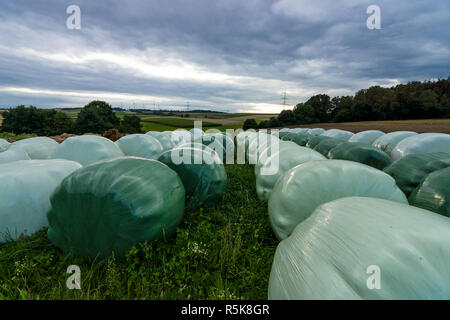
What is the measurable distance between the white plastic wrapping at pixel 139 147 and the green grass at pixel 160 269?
395cm

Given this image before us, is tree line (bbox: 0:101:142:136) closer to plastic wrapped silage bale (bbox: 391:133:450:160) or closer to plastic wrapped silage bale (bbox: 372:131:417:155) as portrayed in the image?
plastic wrapped silage bale (bbox: 372:131:417:155)

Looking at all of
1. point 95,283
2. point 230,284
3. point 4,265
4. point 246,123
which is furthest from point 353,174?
point 246,123

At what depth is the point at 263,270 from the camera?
8.30ft

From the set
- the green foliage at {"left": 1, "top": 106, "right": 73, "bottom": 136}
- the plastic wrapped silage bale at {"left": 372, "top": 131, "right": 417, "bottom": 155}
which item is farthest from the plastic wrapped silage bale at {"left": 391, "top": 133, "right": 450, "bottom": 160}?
the green foliage at {"left": 1, "top": 106, "right": 73, "bottom": 136}

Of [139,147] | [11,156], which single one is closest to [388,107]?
[139,147]

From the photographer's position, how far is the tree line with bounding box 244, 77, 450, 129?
140ft

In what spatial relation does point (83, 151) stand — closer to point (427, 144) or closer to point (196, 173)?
point (196, 173)

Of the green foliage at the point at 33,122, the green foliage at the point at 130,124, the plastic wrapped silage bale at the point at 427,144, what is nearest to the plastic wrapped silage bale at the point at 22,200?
the plastic wrapped silage bale at the point at 427,144

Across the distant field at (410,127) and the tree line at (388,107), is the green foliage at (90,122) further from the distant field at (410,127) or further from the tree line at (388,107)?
the distant field at (410,127)

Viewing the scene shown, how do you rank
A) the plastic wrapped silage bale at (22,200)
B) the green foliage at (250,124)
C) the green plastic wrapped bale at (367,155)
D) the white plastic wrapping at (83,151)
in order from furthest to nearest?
the green foliage at (250,124) < the white plastic wrapping at (83,151) < the green plastic wrapped bale at (367,155) < the plastic wrapped silage bale at (22,200)

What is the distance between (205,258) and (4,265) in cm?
216

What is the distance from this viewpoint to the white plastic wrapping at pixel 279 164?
4.33 meters

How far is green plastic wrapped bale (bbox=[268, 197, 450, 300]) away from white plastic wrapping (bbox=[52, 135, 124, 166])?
4.91 meters

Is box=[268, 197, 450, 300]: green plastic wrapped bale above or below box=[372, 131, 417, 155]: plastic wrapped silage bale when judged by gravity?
below
